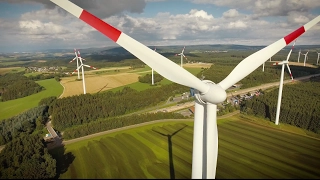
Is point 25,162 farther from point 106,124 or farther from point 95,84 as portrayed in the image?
point 95,84

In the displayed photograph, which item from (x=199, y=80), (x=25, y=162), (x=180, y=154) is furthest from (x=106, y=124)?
(x=199, y=80)

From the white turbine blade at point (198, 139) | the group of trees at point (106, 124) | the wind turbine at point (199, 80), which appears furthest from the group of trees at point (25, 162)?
the wind turbine at point (199, 80)

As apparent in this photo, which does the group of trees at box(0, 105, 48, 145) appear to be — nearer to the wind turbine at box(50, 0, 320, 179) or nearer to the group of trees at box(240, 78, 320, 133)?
the wind turbine at box(50, 0, 320, 179)

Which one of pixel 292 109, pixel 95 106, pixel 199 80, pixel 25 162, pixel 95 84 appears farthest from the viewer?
pixel 95 84

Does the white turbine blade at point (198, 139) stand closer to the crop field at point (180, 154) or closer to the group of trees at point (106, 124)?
the crop field at point (180, 154)

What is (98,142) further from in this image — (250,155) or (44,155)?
(250,155)

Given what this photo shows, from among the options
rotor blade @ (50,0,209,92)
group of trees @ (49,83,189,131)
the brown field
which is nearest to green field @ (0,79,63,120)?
the brown field
